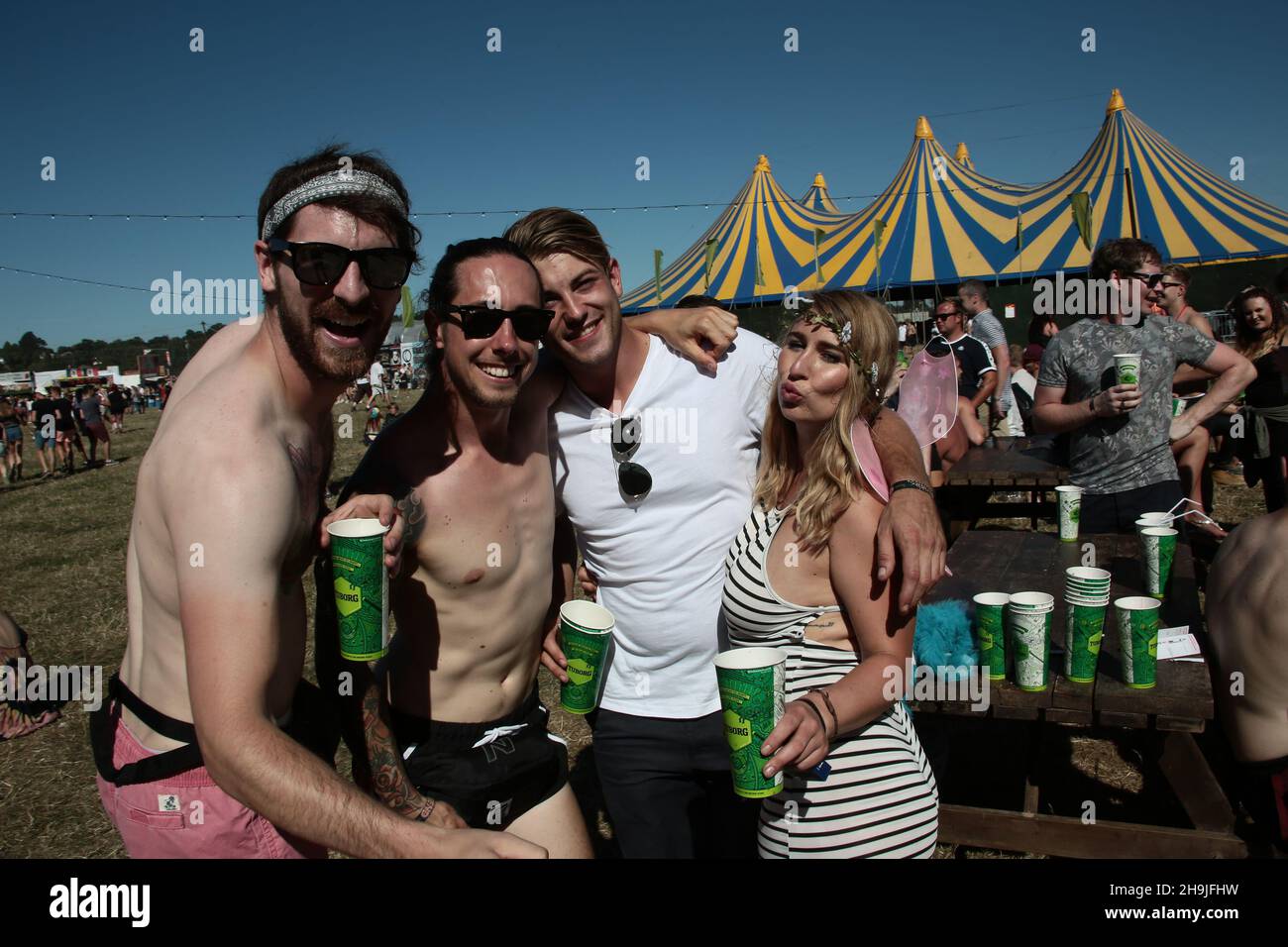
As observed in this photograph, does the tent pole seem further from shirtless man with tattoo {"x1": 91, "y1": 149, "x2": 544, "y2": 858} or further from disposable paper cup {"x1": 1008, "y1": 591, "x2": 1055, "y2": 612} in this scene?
shirtless man with tattoo {"x1": 91, "y1": 149, "x2": 544, "y2": 858}

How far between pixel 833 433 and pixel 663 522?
1.95ft

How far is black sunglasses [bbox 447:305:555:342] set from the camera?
2203mm

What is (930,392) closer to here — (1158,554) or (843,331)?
(1158,554)

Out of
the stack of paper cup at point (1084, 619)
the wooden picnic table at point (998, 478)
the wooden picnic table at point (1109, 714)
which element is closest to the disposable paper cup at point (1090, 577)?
the stack of paper cup at point (1084, 619)

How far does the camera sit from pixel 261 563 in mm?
1596

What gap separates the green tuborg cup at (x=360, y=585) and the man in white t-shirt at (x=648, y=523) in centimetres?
77

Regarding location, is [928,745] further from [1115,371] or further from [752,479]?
[1115,371]

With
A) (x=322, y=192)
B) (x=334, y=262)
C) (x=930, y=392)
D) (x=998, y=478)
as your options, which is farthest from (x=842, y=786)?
(x=998, y=478)

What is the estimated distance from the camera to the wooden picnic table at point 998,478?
604cm

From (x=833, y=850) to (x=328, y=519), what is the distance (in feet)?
4.61

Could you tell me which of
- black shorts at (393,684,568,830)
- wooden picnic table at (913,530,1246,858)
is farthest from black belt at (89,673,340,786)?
wooden picnic table at (913,530,1246,858)

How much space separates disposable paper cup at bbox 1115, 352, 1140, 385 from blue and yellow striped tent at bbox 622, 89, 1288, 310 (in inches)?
471

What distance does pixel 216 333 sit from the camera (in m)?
2.41
